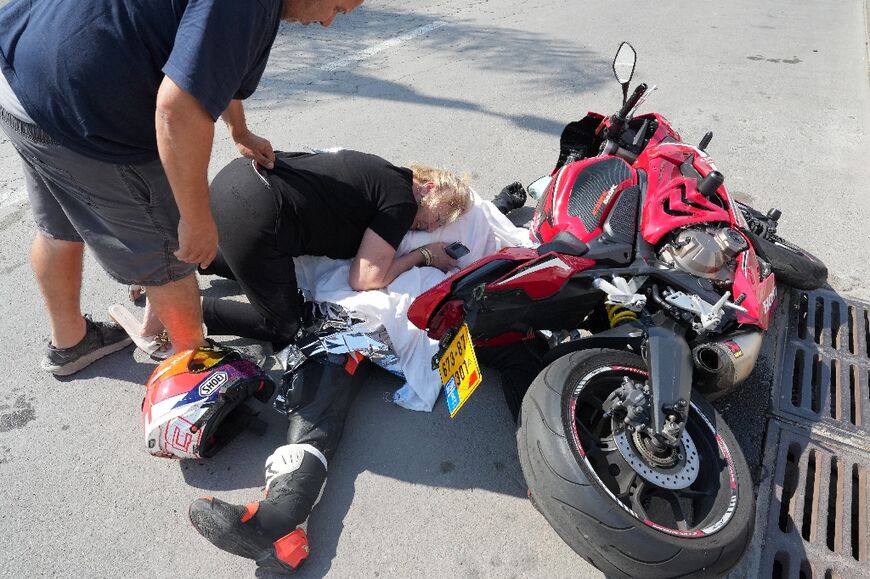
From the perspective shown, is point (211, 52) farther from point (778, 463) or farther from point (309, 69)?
point (309, 69)

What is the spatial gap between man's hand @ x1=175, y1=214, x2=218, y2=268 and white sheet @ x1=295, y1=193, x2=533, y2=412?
84cm

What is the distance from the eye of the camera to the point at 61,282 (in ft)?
8.20

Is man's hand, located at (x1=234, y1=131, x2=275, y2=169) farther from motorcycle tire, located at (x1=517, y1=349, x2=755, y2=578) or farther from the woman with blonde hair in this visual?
motorcycle tire, located at (x1=517, y1=349, x2=755, y2=578)

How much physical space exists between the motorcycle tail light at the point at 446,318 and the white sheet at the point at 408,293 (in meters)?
0.31

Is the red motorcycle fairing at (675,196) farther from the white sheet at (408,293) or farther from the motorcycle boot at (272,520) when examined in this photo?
the motorcycle boot at (272,520)

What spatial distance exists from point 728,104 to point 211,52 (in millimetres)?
5648

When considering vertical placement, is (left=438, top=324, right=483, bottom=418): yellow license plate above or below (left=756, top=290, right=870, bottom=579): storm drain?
above

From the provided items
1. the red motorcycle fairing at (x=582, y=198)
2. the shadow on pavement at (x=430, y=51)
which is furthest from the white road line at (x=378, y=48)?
the red motorcycle fairing at (x=582, y=198)

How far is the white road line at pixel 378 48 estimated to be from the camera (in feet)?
19.6

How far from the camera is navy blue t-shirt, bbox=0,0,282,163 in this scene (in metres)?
1.59

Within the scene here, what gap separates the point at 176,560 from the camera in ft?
6.69

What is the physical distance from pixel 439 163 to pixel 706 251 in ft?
7.94

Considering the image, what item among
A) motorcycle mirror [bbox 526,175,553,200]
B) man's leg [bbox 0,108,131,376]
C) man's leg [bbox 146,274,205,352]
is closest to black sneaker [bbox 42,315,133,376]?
man's leg [bbox 0,108,131,376]

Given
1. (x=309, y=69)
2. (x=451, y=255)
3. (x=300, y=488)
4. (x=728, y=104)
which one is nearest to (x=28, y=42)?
(x=300, y=488)
